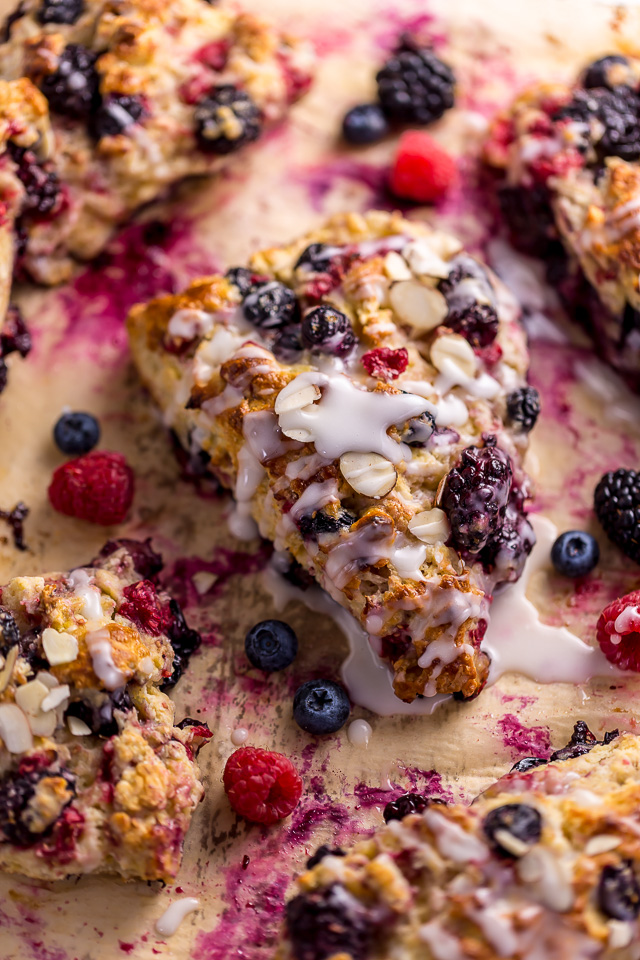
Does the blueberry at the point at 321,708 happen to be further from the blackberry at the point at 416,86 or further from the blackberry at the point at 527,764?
the blackberry at the point at 416,86

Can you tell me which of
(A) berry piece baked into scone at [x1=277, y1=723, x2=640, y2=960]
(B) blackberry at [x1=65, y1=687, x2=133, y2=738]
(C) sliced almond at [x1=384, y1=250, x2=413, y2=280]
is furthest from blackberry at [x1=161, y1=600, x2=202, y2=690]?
(C) sliced almond at [x1=384, y1=250, x2=413, y2=280]

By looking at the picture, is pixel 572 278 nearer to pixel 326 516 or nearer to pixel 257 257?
pixel 257 257

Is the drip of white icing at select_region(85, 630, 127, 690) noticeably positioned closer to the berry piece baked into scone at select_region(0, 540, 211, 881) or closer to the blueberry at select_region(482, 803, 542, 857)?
the berry piece baked into scone at select_region(0, 540, 211, 881)

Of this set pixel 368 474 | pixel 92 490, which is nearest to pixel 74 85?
pixel 92 490

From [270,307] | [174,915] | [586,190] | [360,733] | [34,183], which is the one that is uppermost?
[586,190]

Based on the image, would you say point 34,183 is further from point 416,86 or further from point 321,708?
point 321,708

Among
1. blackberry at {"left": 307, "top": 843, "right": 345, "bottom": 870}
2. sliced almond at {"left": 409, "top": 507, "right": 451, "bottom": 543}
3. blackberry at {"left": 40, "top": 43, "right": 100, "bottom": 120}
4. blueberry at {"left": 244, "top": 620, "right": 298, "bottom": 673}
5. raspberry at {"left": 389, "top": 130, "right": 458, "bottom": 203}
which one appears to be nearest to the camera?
blackberry at {"left": 307, "top": 843, "right": 345, "bottom": 870}

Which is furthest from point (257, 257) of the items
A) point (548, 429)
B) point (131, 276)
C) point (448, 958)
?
point (448, 958)
